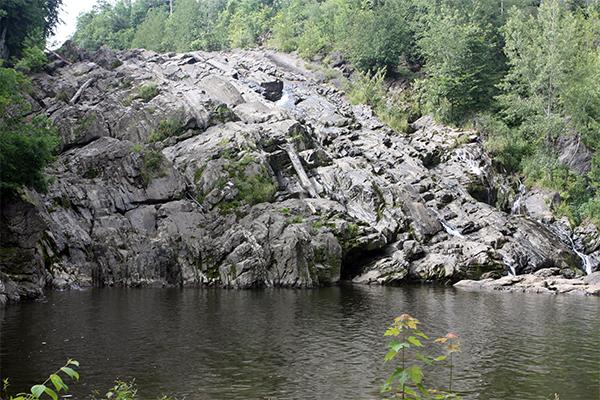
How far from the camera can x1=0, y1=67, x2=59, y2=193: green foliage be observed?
84.1 feet

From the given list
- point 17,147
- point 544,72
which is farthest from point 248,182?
point 544,72

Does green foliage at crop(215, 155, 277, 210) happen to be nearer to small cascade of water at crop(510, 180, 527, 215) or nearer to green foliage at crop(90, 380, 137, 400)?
small cascade of water at crop(510, 180, 527, 215)

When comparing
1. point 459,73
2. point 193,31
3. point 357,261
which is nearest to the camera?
point 357,261

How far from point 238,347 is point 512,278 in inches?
1102

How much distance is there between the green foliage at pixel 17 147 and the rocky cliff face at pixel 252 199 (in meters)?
2.07

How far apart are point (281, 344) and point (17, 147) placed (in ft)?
66.7

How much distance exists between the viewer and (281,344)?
1714 cm

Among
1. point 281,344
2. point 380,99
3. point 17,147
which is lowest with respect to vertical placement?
point 281,344

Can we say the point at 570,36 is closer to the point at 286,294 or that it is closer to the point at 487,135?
the point at 487,135

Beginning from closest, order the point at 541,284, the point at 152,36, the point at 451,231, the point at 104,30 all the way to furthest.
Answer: the point at 541,284 < the point at 451,231 < the point at 152,36 < the point at 104,30

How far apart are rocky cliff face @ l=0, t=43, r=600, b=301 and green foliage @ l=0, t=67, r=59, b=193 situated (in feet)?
6.80

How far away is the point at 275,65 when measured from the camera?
233 ft

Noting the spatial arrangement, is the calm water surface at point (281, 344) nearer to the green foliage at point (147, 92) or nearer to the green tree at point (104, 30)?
the green foliage at point (147, 92)

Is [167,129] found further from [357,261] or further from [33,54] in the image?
[357,261]
